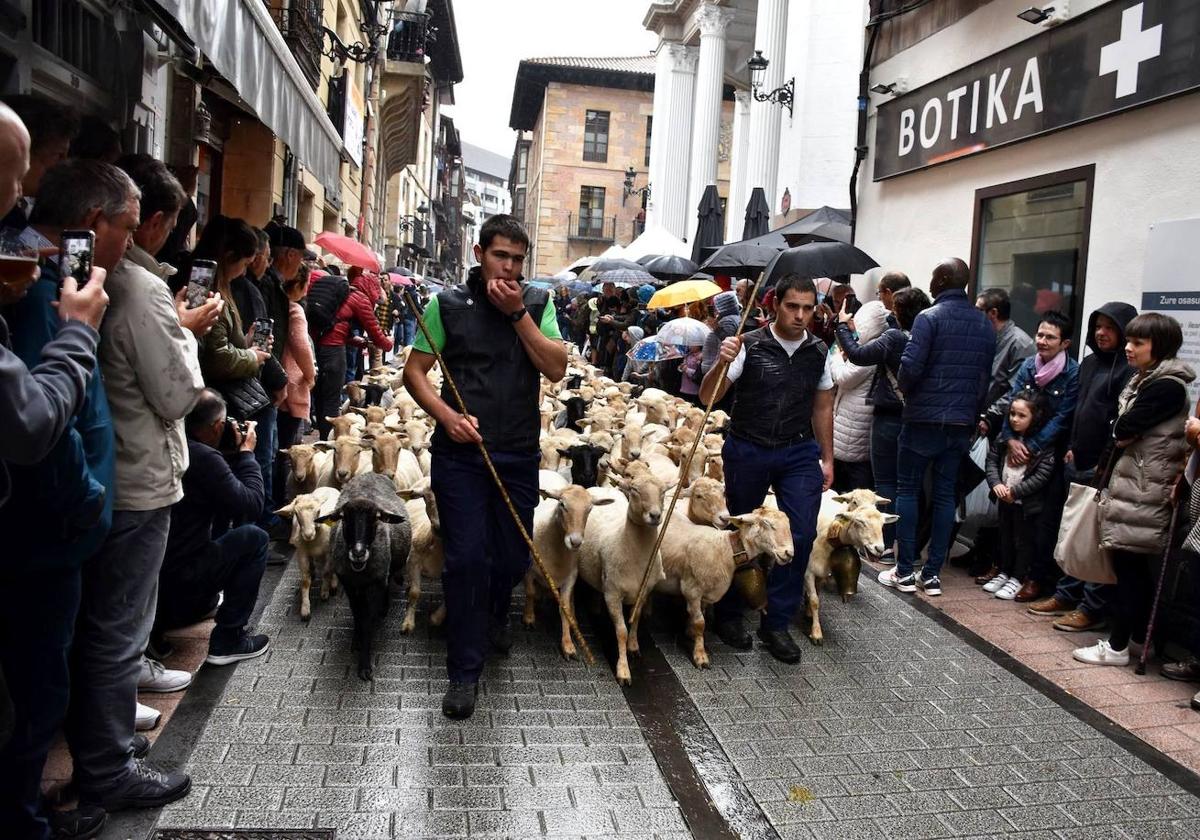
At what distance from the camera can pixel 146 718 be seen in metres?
4.45

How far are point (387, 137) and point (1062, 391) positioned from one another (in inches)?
1235

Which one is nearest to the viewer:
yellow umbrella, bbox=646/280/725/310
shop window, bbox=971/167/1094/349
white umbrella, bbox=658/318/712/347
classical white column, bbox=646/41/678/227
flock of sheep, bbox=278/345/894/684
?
flock of sheep, bbox=278/345/894/684

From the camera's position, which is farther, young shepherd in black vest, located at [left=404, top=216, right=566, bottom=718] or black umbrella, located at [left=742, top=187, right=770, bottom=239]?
black umbrella, located at [left=742, top=187, right=770, bottom=239]

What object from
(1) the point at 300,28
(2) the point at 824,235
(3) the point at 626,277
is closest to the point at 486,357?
(2) the point at 824,235

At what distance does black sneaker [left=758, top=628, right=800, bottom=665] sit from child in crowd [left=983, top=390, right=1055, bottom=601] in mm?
2382

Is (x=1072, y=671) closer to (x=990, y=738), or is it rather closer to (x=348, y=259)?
(x=990, y=738)

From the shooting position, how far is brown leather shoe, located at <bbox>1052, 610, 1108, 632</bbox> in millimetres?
6754

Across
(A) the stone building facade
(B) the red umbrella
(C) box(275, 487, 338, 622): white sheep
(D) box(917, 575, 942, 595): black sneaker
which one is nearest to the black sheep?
(C) box(275, 487, 338, 622): white sheep

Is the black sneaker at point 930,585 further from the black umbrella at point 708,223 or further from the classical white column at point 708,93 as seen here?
the classical white column at point 708,93

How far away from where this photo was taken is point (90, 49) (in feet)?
23.0

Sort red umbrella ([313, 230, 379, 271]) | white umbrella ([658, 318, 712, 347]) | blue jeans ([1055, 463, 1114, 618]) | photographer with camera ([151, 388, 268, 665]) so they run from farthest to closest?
white umbrella ([658, 318, 712, 347]) → red umbrella ([313, 230, 379, 271]) → blue jeans ([1055, 463, 1114, 618]) → photographer with camera ([151, 388, 268, 665])

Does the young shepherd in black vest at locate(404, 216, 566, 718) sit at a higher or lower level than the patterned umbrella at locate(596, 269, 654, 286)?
lower

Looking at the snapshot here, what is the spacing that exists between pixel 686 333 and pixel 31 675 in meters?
9.73

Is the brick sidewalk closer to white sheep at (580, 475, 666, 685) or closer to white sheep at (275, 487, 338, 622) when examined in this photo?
white sheep at (580, 475, 666, 685)
